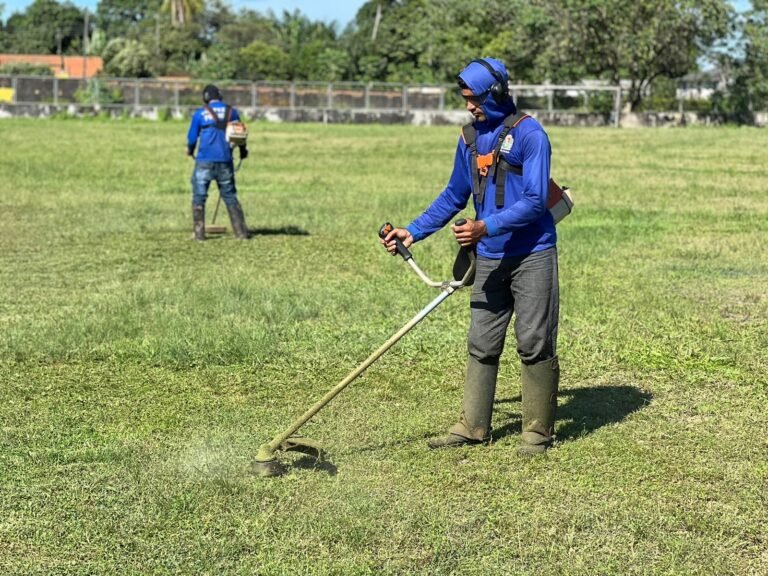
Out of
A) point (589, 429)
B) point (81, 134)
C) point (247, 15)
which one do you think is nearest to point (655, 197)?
point (589, 429)

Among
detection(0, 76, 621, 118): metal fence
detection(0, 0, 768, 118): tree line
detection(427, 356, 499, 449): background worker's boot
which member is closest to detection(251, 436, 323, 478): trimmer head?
detection(427, 356, 499, 449): background worker's boot

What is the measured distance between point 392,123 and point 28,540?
4744 centimetres

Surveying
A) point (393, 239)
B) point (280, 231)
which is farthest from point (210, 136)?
point (393, 239)

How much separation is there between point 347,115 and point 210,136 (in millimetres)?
38083

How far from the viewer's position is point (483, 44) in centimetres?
6862

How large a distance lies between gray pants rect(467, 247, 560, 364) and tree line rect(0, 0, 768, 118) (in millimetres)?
49831

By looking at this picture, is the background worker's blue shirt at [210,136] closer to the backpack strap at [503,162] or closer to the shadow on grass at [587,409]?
the shadow on grass at [587,409]

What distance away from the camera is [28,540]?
502 centimetres

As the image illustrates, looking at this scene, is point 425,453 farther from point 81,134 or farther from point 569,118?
point 569,118

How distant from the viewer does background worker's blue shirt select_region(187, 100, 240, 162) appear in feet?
46.1

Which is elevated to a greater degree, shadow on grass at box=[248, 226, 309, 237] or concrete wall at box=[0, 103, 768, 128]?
concrete wall at box=[0, 103, 768, 128]

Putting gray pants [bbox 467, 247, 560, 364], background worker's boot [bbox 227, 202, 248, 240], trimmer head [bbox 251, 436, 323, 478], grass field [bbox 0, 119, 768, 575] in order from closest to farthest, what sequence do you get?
grass field [bbox 0, 119, 768, 575], trimmer head [bbox 251, 436, 323, 478], gray pants [bbox 467, 247, 560, 364], background worker's boot [bbox 227, 202, 248, 240]

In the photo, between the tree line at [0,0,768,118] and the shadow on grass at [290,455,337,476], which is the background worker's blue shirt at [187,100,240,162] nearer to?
the shadow on grass at [290,455,337,476]

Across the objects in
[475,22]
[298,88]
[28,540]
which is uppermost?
[475,22]
